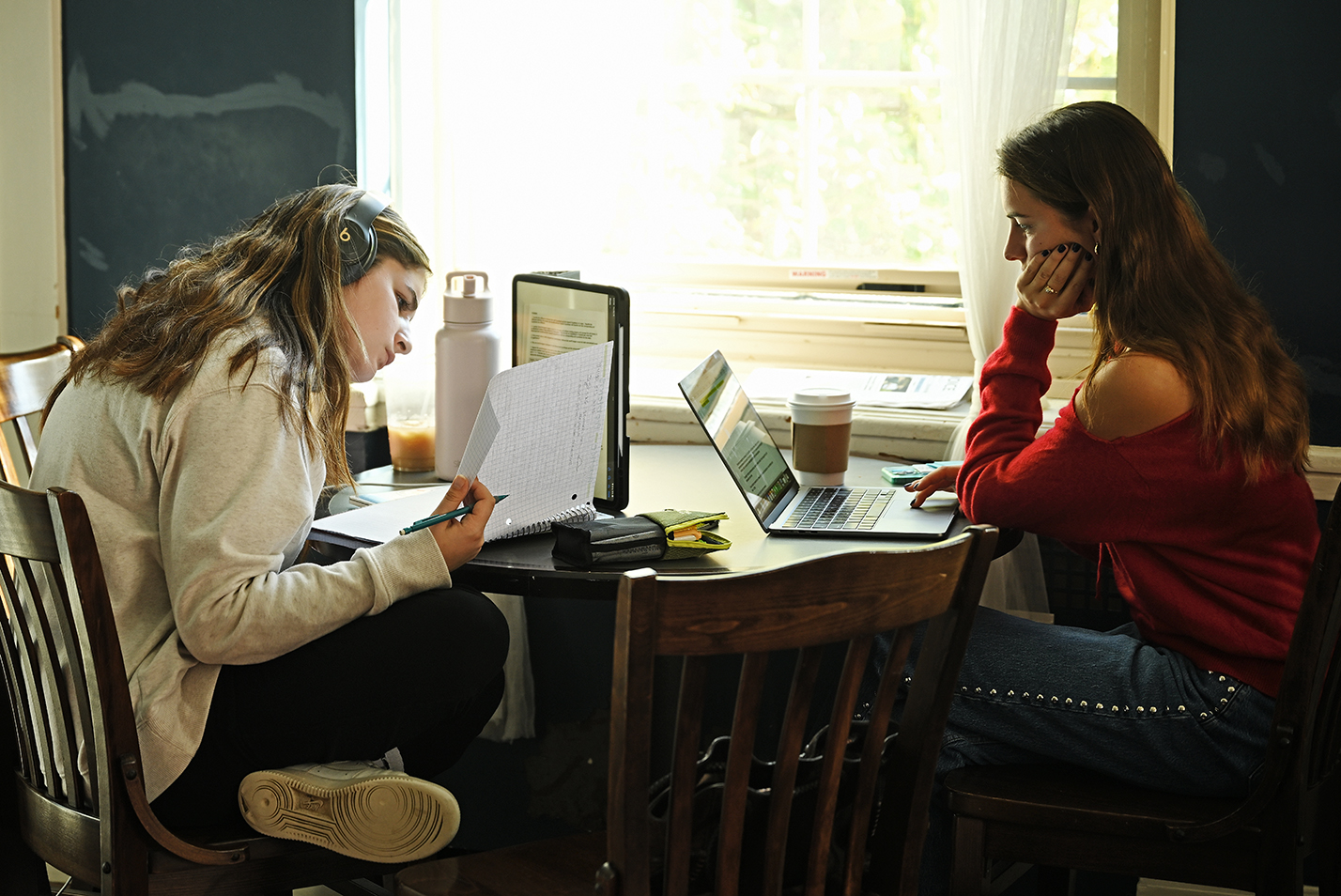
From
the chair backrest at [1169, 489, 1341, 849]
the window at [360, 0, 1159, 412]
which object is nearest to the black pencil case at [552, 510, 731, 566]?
the chair backrest at [1169, 489, 1341, 849]

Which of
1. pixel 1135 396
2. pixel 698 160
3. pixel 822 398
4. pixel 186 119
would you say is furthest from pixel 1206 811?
pixel 186 119

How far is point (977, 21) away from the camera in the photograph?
2.30 meters

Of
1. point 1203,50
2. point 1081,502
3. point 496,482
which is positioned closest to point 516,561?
point 496,482

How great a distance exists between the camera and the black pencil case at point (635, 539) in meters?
1.59

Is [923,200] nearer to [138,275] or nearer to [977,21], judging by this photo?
[977,21]

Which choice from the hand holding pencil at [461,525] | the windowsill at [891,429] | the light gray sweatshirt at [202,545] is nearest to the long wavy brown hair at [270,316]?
the light gray sweatshirt at [202,545]

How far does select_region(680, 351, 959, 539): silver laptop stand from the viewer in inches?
68.6

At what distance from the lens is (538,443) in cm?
158

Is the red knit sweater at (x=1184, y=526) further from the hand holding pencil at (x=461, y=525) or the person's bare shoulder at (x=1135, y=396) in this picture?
the hand holding pencil at (x=461, y=525)

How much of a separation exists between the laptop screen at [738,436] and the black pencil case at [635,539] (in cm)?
12

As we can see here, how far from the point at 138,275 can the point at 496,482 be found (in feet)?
5.96

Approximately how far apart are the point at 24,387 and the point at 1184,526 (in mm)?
1788

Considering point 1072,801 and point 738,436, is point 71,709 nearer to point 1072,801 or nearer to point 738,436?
point 738,436

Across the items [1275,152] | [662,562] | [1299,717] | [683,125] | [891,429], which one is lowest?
[1299,717]
